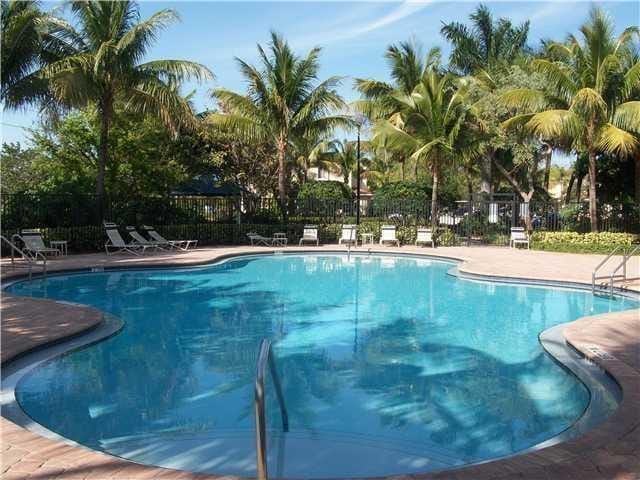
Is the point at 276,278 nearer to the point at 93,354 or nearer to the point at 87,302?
the point at 87,302

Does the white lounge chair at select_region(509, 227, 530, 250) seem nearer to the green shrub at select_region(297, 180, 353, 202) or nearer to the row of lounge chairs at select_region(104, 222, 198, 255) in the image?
the green shrub at select_region(297, 180, 353, 202)

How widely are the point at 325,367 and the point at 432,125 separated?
16649 mm

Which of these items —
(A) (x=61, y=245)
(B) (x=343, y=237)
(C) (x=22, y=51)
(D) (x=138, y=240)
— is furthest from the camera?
(B) (x=343, y=237)

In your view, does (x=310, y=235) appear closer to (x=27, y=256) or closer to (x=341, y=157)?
(x=27, y=256)

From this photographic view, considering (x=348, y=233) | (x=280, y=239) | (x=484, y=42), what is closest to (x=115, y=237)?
(x=280, y=239)

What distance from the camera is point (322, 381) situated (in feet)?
21.6

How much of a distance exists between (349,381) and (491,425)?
177 centimetres

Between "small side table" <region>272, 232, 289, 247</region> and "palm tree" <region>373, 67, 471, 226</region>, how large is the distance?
527cm

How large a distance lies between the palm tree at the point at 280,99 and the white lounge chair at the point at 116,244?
559cm

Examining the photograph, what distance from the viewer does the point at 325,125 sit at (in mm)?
22156

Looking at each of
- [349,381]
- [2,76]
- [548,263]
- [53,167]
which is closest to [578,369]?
[349,381]

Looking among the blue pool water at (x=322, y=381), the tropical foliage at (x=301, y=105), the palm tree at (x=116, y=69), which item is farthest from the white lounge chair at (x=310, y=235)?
the blue pool water at (x=322, y=381)

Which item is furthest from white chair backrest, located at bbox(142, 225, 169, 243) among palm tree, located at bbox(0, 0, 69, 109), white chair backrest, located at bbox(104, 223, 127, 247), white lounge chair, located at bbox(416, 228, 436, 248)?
white lounge chair, located at bbox(416, 228, 436, 248)

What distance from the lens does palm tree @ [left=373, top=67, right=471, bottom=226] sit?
861 inches
